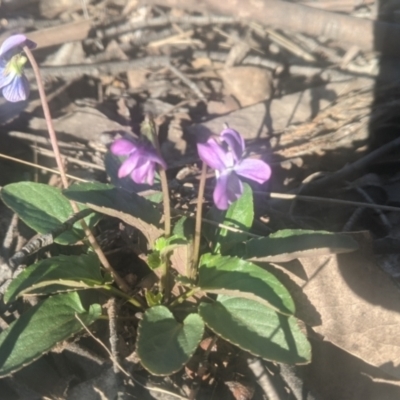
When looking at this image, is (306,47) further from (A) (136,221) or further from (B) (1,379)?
(B) (1,379)

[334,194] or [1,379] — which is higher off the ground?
[334,194]

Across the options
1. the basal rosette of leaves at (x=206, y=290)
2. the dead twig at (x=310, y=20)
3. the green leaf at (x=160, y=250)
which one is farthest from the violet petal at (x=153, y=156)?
the dead twig at (x=310, y=20)

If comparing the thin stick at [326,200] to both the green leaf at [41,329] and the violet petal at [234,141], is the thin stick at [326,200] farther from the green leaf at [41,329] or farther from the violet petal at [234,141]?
the green leaf at [41,329]

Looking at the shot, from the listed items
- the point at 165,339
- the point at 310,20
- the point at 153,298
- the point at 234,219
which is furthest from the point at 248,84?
the point at 165,339

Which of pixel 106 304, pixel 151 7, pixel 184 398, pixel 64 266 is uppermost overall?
pixel 151 7

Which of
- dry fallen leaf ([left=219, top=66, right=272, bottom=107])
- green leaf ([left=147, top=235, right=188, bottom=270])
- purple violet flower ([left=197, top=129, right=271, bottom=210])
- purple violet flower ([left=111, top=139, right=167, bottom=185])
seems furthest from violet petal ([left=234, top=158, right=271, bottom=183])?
dry fallen leaf ([left=219, top=66, right=272, bottom=107])

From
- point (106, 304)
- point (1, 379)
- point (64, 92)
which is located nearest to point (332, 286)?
point (106, 304)

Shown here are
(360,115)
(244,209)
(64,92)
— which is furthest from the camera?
(64,92)
